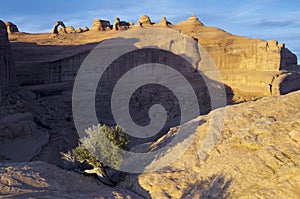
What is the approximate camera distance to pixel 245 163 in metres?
7.42

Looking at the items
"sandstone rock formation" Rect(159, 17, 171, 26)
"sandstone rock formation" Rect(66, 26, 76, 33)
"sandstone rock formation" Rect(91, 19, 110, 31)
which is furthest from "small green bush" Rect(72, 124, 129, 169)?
"sandstone rock formation" Rect(66, 26, 76, 33)

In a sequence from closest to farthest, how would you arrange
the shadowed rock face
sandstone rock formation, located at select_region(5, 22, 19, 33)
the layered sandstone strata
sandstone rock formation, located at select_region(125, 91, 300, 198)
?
1. sandstone rock formation, located at select_region(125, 91, 300, 198)
2. the shadowed rock face
3. the layered sandstone strata
4. sandstone rock formation, located at select_region(5, 22, 19, 33)

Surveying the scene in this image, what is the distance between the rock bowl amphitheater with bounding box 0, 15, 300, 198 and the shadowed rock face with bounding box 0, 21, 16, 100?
0.07 meters

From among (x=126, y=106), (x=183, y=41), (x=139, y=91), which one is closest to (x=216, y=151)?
(x=126, y=106)

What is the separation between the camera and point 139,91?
30.2 meters

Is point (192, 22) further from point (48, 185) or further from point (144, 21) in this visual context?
point (48, 185)

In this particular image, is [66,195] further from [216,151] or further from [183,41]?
[183,41]

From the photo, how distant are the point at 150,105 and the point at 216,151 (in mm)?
20742

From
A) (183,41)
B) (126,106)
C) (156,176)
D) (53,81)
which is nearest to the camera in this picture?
(156,176)

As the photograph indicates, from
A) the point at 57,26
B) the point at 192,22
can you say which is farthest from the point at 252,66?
the point at 57,26

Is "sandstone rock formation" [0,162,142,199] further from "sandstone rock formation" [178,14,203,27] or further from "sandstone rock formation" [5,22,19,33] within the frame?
Answer: "sandstone rock formation" [5,22,19,33]

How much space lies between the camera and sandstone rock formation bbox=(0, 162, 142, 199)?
276 inches

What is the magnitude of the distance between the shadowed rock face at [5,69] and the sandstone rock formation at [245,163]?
1329cm

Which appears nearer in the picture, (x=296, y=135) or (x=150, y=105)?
(x=296, y=135)
